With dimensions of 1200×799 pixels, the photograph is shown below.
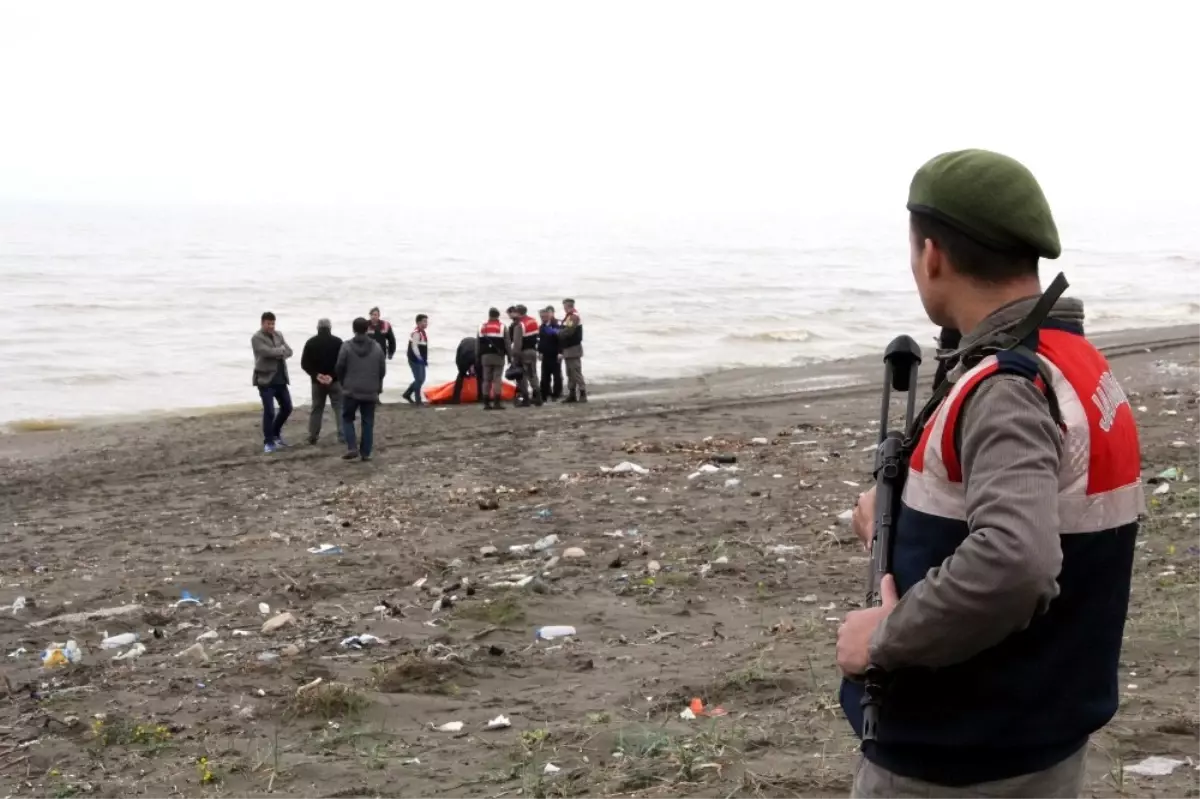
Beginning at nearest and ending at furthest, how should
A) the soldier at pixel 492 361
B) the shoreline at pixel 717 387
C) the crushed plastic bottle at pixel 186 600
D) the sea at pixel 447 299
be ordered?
the crushed plastic bottle at pixel 186 600
the soldier at pixel 492 361
the shoreline at pixel 717 387
the sea at pixel 447 299

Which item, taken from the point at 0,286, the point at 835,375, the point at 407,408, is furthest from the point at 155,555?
the point at 0,286

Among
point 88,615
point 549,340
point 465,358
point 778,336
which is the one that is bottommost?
point 778,336

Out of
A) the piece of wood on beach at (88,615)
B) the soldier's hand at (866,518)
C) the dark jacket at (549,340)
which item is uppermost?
the soldier's hand at (866,518)

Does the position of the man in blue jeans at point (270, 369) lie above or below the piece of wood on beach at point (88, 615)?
above

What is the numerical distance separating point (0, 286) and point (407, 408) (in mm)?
43125

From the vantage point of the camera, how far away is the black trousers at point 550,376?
21.1 m

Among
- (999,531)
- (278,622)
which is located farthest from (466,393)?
(999,531)

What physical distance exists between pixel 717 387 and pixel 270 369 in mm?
11014

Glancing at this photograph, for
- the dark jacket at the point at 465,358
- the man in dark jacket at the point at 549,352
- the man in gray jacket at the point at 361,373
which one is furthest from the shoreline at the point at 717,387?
the man in gray jacket at the point at 361,373

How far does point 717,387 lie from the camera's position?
25062 mm

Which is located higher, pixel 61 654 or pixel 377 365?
pixel 377 365

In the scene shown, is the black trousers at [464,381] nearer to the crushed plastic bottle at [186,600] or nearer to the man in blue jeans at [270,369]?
the man in blue jeans at [270,369]

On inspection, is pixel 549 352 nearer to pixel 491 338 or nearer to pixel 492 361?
pixel 492 361

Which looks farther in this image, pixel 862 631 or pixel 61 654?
pixel 61 654
